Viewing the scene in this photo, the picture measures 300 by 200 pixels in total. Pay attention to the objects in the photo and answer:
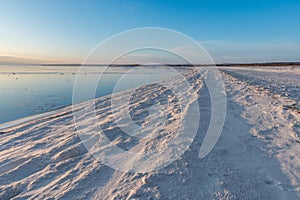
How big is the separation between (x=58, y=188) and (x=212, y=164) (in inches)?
96.3

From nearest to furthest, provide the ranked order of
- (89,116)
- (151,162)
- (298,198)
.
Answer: (298,198)
(151,162)
(89,116)

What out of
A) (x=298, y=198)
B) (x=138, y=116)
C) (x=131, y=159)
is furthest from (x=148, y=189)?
(x=138, y=116)

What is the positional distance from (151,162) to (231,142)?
1760mm

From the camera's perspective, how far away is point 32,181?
10.1 ft

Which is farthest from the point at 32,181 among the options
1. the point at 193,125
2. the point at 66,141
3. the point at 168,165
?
the point at 193,125

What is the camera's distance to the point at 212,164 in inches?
122

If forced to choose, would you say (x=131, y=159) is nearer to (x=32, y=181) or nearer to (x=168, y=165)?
(x=168, y=165)

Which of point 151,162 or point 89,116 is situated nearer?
point 151,162

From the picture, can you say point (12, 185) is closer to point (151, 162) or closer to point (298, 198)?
point (151, 162)

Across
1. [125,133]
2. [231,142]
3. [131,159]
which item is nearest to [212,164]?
[231,142]

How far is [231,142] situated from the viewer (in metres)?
3.85

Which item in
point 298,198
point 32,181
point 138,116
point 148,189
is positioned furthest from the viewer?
point 138,116

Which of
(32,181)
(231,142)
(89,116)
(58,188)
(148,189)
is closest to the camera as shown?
(148,189)

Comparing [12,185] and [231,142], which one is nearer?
[12,185]
